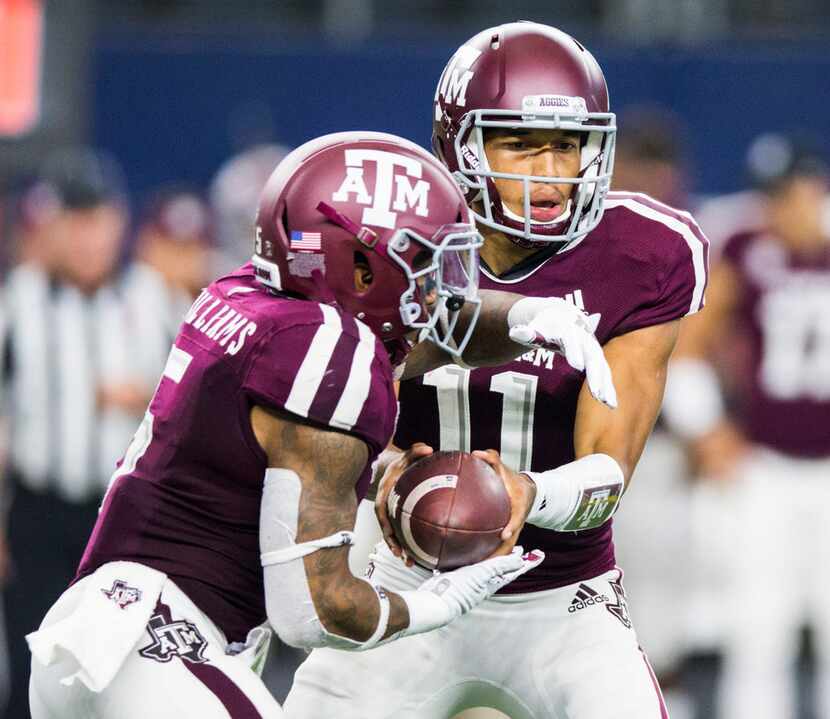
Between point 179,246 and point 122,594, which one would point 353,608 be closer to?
point 122,594

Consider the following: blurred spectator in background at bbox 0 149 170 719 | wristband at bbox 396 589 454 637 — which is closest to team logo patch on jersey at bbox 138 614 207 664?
wristband at bbox 396 589 454 637

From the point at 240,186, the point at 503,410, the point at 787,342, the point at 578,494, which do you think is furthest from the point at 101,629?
the point at 240,186

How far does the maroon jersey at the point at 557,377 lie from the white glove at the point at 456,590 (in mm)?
403

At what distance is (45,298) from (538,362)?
3.47 m

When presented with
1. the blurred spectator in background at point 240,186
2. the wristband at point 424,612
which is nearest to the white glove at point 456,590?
the wristband at point 424,612

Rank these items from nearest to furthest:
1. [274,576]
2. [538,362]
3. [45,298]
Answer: [274,576]
[538,362]
[45,298]

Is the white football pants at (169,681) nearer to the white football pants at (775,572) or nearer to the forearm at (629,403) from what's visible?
the forearm at (629,403)

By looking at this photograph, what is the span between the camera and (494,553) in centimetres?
301

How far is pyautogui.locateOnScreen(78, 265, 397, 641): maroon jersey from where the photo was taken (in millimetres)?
2656

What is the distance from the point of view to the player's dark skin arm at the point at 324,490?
2.65m

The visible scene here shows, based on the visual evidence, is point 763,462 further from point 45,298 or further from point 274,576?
point 274,576

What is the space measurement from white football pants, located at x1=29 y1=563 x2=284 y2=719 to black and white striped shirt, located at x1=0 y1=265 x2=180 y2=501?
362 cm

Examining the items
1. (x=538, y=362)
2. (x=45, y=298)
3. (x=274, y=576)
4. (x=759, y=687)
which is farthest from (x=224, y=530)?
(x=759, y=687)

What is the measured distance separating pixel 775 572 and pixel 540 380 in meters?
3.63
